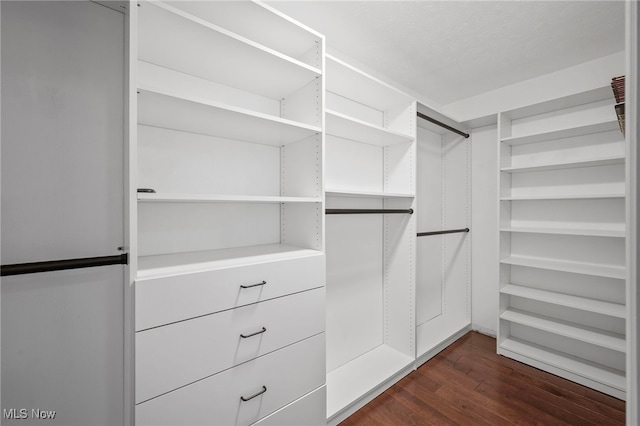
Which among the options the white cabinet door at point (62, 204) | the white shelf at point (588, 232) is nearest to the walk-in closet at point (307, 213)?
the white cabinet door at point (62, 204)

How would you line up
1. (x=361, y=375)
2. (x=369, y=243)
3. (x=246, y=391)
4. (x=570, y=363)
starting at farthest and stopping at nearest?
(x=369, y=243) < (x=570, y=363) < (x=361, y=375) < (x=246, y=391)

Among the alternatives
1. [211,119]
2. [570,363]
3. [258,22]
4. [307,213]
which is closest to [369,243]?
[307,213]

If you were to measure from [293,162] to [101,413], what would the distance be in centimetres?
145

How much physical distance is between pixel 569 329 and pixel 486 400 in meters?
0.99

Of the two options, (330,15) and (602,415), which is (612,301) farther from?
(330,15)

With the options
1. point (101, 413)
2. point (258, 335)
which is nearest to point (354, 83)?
point (258, 335)

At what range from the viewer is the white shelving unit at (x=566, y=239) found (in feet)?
6.50

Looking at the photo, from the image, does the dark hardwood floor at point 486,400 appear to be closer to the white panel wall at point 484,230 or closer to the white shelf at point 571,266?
the white panel wall at point 484,230

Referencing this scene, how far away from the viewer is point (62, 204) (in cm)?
100

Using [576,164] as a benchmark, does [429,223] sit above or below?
below

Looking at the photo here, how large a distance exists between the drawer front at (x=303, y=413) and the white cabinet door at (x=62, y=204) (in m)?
0.66

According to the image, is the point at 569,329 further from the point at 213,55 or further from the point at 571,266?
the point at 213,55

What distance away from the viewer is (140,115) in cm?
109

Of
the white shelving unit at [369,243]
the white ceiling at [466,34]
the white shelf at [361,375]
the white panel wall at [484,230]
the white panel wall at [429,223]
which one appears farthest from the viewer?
the white panel wall at [484,230]
